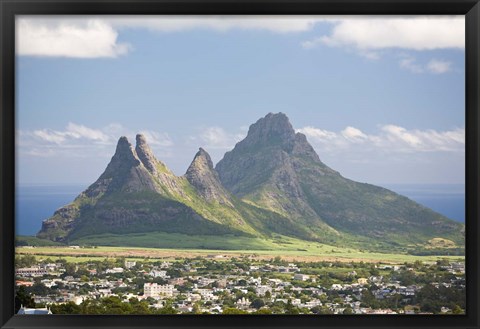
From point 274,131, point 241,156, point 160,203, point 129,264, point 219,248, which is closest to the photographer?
point 129,264

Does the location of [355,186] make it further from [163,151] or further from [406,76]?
[163,151]

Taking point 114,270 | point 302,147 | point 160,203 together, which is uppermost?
point 302,147

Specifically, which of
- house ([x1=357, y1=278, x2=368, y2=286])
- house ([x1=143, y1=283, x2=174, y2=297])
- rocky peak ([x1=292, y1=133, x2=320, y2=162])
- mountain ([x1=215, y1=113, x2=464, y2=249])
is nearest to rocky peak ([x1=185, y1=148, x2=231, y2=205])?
mountain ([x1=215, y1=113, x2=464, y2=249])

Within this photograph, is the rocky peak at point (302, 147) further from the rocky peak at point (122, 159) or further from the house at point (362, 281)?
the house at point (362, 281)

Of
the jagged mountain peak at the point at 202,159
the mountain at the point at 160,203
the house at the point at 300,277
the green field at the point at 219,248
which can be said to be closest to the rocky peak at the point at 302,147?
the mountain at the point at 160,203

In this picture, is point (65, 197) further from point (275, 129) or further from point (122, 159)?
point (275, 129)

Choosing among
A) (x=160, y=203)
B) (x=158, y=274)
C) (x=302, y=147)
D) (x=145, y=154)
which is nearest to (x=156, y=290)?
(x=158, y=274)

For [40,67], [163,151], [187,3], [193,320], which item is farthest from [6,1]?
[40,67]
